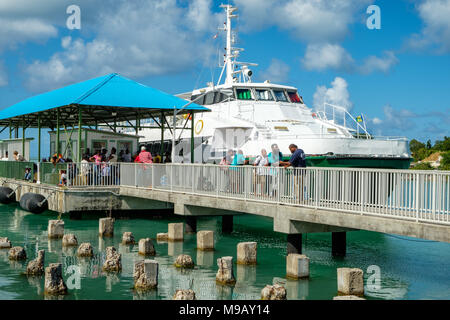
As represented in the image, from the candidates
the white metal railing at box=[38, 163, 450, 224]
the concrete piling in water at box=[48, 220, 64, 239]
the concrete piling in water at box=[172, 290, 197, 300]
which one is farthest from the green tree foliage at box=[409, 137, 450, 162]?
the concrete piling in water at box=[172, 290, 197, 300]

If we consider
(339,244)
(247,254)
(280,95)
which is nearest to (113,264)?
(247,254)

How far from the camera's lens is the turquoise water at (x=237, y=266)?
1278cm

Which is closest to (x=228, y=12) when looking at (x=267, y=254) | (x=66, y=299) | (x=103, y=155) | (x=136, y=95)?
(x=136, y=95)

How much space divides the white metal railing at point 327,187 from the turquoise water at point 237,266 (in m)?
1.84

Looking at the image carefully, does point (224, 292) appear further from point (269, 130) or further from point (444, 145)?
point (444, 145)

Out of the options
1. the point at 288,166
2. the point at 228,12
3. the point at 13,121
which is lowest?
the point at 288,166

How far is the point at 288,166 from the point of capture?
610 inches

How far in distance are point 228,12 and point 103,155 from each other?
1590 centimetres

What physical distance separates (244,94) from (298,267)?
61.5 ft

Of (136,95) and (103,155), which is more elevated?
(136,95)

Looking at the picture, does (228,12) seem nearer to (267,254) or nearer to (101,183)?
(101,183)

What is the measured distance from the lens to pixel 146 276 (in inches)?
497

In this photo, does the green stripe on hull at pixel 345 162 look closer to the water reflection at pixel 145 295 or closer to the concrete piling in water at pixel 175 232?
the concrete piling in water at pixel 175 232
